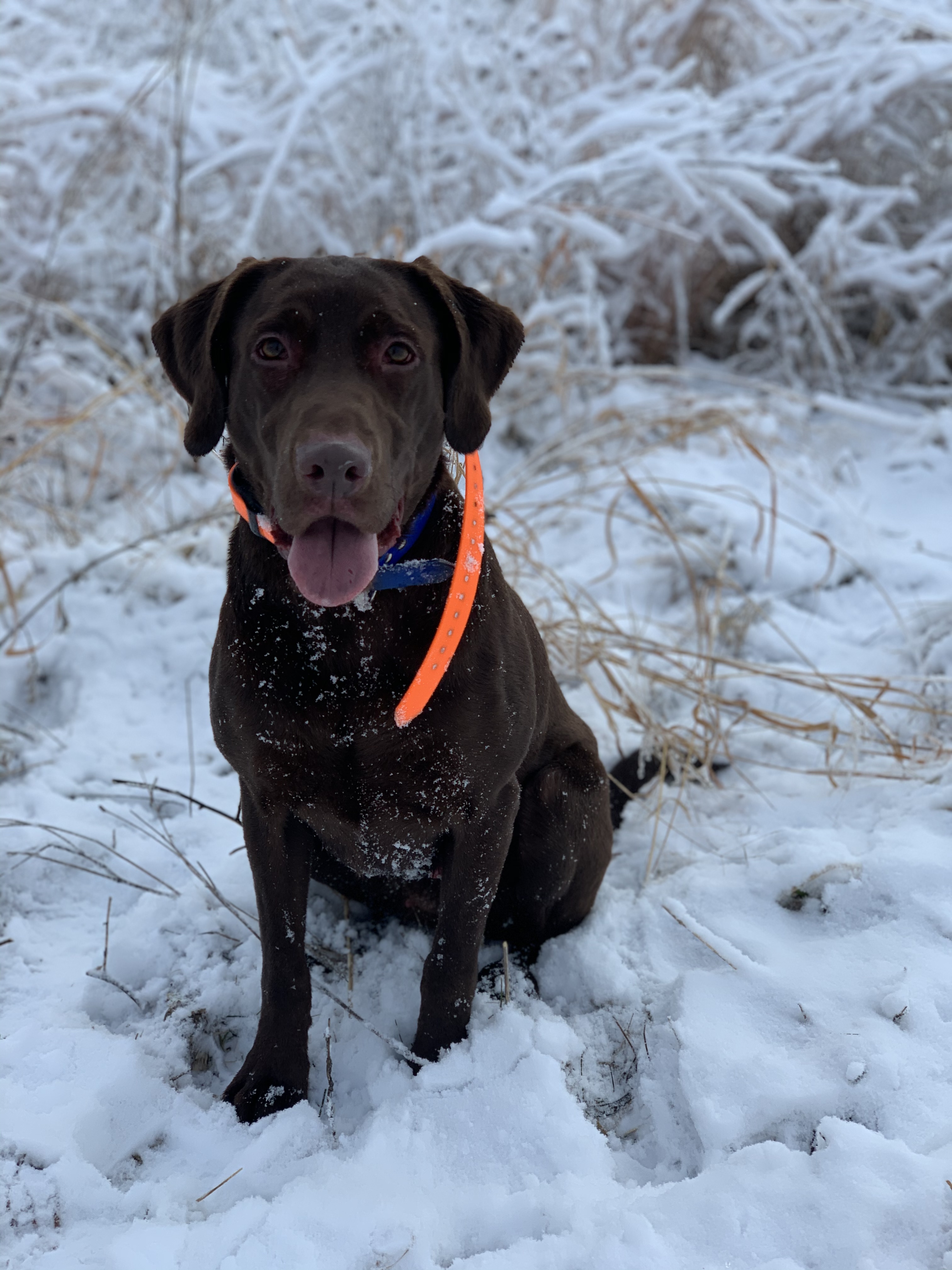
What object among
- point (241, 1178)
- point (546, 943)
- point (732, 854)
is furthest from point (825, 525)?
point (241, 1178)

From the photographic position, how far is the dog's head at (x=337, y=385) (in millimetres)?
1392

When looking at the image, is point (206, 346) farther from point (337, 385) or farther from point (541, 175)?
point (541, 175)

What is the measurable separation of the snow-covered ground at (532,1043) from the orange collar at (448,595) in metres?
0.69

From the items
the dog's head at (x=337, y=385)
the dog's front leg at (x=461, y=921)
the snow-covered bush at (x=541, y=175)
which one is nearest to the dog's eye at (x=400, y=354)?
the dog's head at (x=337, y=385)

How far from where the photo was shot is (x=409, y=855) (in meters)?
1.71

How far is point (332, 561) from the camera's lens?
142 cm

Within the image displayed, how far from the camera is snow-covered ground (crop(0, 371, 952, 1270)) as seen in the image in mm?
1352

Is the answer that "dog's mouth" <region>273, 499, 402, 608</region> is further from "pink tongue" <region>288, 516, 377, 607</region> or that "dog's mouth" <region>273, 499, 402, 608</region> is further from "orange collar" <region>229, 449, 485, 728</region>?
"orange collar" <region>229, 449, 485, 728</region>

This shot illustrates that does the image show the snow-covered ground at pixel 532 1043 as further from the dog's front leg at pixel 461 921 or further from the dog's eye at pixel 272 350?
the dog's eye at pixel 272 350

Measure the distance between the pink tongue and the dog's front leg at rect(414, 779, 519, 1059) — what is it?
19.8 inches

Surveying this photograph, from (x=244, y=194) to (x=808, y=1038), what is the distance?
540cm

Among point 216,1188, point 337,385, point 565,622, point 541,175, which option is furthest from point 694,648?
point 541,175

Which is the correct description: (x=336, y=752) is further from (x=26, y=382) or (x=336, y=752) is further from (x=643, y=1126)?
(x=26, y=382)

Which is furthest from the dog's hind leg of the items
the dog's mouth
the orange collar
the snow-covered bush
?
the snow-covered bush
